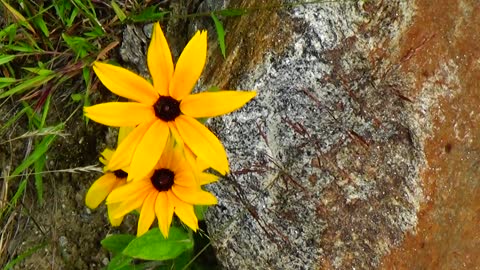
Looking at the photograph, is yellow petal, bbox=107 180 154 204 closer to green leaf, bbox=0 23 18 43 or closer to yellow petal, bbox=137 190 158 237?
yellow petal, bbox=137 190 158 237

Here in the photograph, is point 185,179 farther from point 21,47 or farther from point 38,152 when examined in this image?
point 21,47

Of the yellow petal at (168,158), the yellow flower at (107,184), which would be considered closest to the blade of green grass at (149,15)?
the yellow flower at (107,184)

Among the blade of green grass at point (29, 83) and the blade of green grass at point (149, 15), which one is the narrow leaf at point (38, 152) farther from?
the blade of green grass at point (149, 15)

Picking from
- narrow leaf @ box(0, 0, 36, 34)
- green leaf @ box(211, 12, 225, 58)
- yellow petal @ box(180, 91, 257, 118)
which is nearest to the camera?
yellow petal @ box(180, 91, 257, 118)

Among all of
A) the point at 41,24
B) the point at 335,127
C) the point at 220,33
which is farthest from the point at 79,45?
the point at 335,127

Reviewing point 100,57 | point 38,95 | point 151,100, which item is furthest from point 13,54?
point 151,100

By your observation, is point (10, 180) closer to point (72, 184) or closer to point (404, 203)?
point (72, 184)

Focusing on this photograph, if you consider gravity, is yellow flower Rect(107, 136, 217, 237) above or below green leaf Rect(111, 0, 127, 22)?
below

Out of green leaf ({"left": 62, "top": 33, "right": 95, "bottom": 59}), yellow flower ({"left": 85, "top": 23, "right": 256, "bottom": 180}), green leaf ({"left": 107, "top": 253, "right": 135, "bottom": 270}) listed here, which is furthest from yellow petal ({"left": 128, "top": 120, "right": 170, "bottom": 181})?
green leaf ({"left": 62, "top": 33, "right": 95, "bottom": 59})
